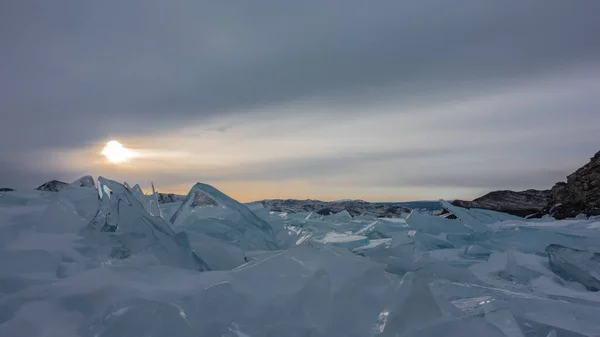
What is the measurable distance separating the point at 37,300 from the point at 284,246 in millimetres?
2617

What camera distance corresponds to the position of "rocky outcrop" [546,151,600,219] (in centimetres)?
787

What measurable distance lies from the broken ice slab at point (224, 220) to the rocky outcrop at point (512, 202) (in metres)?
12.1

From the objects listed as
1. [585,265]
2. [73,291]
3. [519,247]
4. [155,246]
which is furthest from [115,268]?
[519,247]

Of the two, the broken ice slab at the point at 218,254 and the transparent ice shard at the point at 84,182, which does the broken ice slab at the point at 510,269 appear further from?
the transparent ice shard at the point at 84,182

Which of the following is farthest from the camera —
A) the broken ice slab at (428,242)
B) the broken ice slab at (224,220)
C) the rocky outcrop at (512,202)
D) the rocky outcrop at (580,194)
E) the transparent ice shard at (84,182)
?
the rocky outcrop at (512,202)

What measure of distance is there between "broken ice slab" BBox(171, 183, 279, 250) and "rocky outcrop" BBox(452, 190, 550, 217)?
1207cm

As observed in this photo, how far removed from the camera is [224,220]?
Result: 153 inches

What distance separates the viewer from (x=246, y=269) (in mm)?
1928

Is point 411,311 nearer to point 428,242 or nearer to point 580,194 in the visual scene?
point 428,242

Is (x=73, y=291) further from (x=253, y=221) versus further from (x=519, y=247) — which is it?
(x=519, y=247)

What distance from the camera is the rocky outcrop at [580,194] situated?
25.8 feet

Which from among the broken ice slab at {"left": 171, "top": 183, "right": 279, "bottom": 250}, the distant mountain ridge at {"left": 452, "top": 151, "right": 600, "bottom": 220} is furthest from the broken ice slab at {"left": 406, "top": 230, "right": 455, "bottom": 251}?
the distant mountain ridge at {"left": 452, "top": 151, "right": 600, "bottom": 220}

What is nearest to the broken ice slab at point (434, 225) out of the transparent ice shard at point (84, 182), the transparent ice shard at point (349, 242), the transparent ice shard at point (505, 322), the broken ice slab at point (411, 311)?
the transparent ice shard at point (349, 242)

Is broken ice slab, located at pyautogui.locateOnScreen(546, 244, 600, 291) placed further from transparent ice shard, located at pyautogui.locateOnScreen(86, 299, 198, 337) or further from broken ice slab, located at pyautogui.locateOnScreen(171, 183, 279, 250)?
transparent ice shard, located at pyautogui.locateOnScreen(86, 299, 198, 337)
